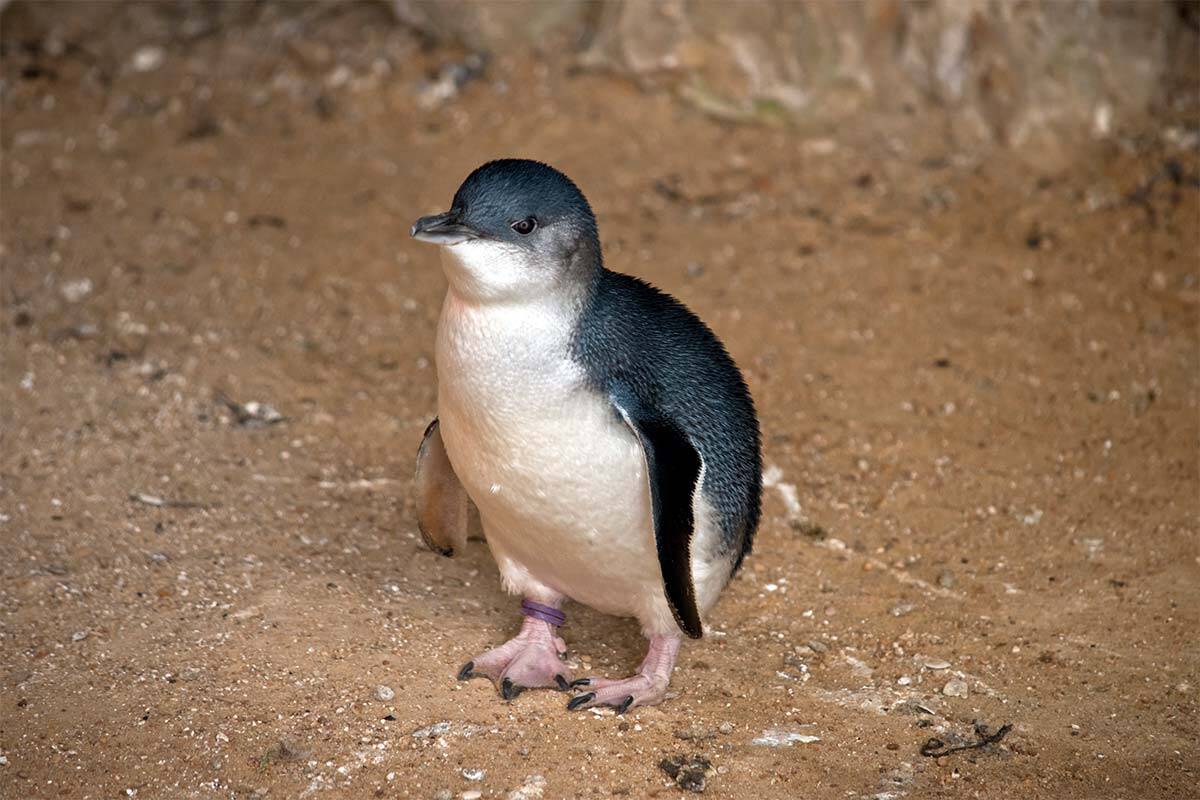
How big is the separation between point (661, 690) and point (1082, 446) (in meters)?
1.85

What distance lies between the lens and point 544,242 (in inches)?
119

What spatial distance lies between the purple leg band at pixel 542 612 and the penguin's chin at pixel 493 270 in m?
0.88

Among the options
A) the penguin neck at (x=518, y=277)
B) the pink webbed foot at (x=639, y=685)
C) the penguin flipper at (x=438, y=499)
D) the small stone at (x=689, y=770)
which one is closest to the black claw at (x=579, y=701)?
the pink webbed foot at (x=639, y=685)

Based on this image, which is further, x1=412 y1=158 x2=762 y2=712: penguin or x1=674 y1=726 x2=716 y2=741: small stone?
x1=674 y1=726 x2=716 y2=741: small stone

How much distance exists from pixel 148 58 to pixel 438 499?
4108 millimetres

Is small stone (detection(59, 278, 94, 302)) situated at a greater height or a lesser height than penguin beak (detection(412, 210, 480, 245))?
lesser

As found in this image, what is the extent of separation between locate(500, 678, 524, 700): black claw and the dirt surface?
3cm

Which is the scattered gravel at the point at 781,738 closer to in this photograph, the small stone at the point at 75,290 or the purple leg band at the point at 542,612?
the purple leg band at the point at 542,612

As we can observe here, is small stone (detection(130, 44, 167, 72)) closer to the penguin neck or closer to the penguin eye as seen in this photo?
the penguin neck

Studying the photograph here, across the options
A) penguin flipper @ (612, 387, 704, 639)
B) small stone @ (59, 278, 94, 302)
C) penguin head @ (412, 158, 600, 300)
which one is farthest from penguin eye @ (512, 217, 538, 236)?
small stone @ (59, 278, 94, 302)

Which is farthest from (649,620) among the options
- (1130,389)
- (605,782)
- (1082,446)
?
(1130,389)

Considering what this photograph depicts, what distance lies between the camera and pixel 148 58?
684 cm

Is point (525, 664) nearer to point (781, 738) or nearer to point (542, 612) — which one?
point (542, 612)

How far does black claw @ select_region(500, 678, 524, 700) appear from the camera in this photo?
332 cm
